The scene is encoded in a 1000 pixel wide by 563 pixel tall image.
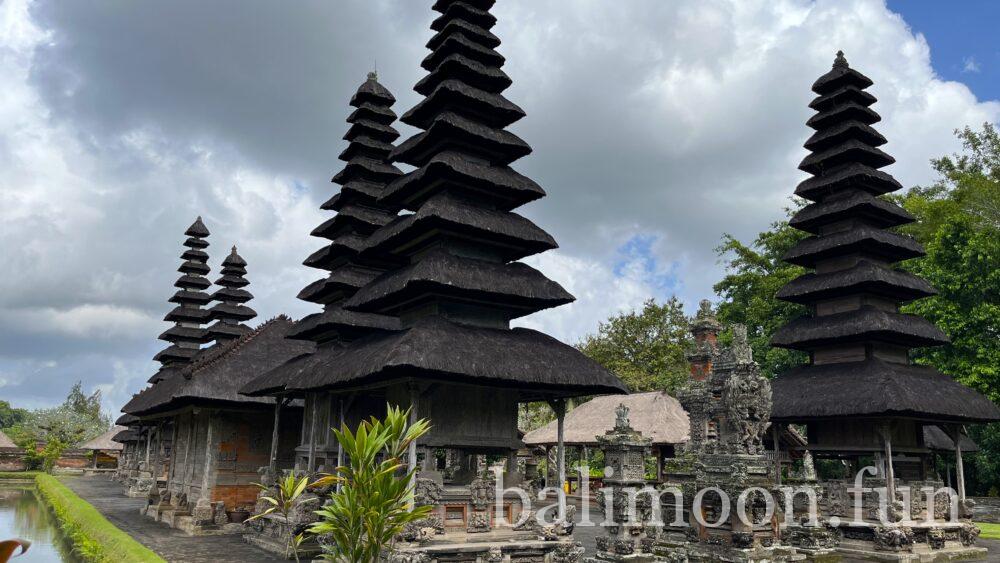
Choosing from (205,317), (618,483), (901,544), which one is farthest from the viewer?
(205,317)

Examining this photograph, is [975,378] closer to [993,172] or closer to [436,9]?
[993,172]

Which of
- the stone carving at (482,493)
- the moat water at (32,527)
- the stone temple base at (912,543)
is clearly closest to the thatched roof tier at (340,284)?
the stone carving at (482,493)

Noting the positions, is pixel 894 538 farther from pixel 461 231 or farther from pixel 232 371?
pixel 232 371

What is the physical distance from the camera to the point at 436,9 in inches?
851

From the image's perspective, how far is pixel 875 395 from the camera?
783 inches

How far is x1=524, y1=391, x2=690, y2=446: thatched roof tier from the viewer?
104 feet

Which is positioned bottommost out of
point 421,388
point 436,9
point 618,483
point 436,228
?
point 618,483

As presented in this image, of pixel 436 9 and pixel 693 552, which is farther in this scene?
pixel 436 9

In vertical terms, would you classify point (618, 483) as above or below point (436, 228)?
below

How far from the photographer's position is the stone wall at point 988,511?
94.4ft

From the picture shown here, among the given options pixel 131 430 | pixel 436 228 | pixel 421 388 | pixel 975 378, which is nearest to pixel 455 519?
pixel 421 388

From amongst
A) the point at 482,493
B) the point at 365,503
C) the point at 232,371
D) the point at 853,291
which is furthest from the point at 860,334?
the point at 232,371

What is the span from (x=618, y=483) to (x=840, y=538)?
27.2 ft

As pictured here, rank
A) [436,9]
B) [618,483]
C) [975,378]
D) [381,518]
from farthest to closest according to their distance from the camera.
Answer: [975,378], [436,9], [618,483], [381,518]
